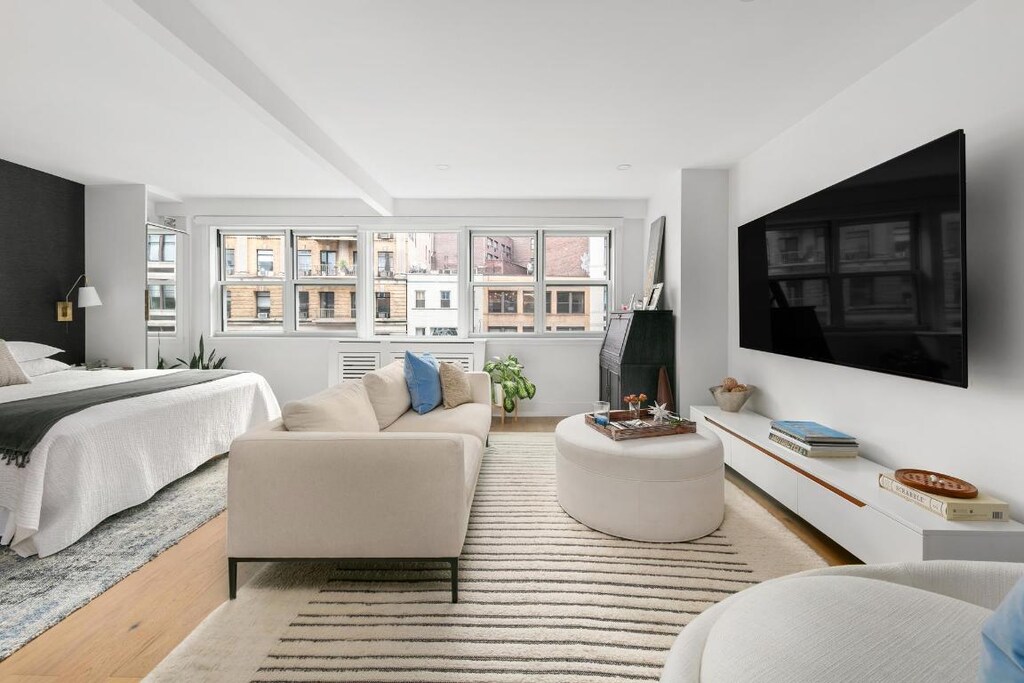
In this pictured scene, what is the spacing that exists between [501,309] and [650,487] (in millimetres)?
3553

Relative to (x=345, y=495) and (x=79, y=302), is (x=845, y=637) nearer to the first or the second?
(x=345, y=495)

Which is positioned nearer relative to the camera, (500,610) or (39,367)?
(500,610)

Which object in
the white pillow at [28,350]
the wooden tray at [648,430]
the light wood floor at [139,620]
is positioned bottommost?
the light wood floor at [139,620]

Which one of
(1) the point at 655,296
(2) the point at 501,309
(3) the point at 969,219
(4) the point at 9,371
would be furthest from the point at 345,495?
(2) the point at 501,309

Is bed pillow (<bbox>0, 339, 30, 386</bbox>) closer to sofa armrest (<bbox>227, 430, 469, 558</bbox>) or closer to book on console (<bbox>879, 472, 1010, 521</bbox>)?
sofa armrest (<bbox>227, 430, 469, 558</bbox>)

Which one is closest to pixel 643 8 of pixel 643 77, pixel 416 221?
pixel 643 77

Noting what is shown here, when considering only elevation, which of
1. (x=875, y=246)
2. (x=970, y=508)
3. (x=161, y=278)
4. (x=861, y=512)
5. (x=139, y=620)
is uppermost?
(x=161, y=278)

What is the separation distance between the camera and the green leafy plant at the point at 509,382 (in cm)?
482

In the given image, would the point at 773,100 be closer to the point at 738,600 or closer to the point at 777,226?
the point at 777,226

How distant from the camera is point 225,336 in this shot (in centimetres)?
541

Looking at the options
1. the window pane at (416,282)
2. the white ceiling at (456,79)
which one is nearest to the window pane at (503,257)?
the window pane at (416,282)

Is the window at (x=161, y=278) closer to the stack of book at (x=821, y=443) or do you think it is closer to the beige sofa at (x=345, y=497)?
the beige sofa at (x=345, y=497)

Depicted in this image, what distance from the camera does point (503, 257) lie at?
18.3ft

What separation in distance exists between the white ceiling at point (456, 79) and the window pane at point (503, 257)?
4.70ft
